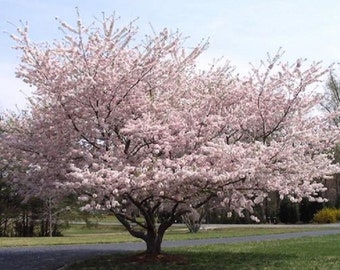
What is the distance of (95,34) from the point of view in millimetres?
12078

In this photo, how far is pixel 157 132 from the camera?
38.2 ft

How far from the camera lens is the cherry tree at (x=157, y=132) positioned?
1120 centimetres

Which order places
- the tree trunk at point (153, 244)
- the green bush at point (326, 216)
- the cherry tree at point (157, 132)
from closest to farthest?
the cherry tree at point (157, 132) < the tree trunk at point (153, 244) < the green bush at point (326, 216)

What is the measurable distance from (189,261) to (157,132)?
143 inches

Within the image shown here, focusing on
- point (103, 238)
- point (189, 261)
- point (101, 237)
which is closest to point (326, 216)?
point (101, 237)

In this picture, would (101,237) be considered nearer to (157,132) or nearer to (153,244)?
(153,244)

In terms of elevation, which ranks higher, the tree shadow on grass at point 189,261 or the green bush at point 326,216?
the green bush at point 326,216

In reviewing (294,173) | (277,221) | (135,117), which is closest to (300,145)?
(294,173)

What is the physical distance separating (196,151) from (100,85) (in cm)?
257

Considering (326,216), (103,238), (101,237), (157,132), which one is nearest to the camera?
(157,132)

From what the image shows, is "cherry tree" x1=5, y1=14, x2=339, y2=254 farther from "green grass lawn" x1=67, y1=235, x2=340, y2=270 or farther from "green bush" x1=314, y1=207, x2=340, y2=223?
"green bush" x1=314, y1=207, x2=340, y2=223

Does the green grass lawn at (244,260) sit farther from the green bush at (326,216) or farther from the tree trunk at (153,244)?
the green bush at (326,216)

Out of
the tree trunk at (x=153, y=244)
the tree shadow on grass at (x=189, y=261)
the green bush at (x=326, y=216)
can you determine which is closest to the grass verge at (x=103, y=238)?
the tree shadow on grass at (x=189, y=261)

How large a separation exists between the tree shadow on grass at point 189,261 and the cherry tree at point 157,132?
1119 mm
